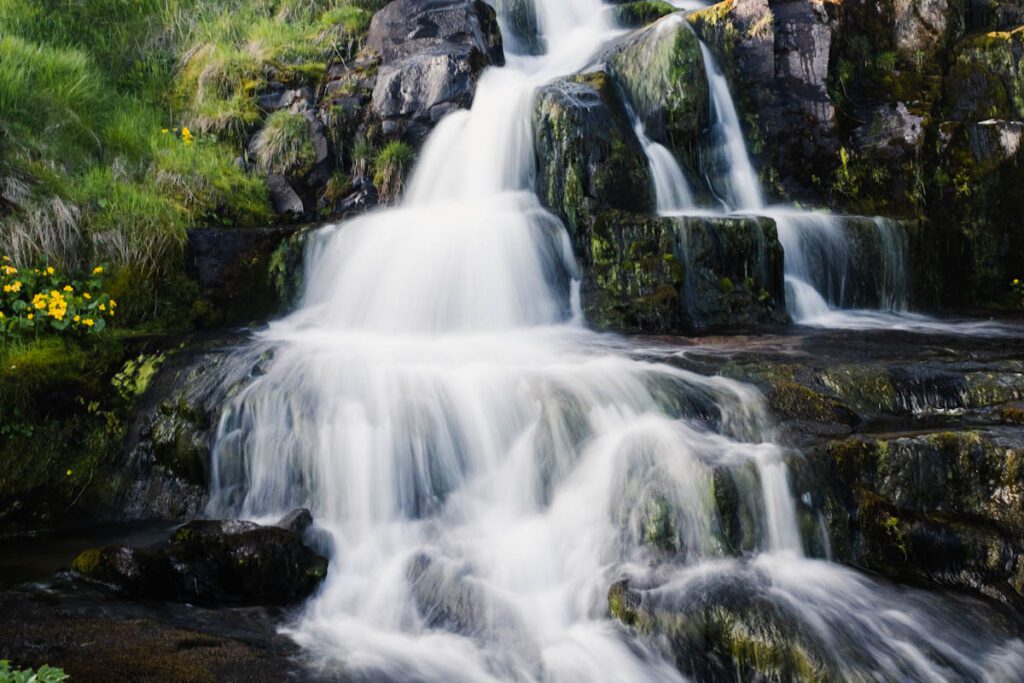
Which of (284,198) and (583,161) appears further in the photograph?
(284,198)

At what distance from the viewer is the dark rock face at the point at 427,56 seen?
899cm

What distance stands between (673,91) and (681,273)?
301 cm

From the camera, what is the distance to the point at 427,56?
30.0 feet

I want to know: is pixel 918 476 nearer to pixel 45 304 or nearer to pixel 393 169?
pixel 45 304

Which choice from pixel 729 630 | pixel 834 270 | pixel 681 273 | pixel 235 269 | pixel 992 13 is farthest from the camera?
pixel 992 13

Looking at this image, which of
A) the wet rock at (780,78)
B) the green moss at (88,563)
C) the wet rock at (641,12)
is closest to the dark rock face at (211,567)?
the green moss at (88,563)

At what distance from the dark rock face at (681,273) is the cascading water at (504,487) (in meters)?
0.51

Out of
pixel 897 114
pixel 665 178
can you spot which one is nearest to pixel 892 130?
pixel 897 114

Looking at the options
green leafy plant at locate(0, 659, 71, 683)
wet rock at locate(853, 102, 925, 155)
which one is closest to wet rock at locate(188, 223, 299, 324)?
green leafy plant at locate(0, 659, 71, 683)

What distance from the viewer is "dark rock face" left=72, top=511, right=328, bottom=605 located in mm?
3592

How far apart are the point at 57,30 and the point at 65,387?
6689mm

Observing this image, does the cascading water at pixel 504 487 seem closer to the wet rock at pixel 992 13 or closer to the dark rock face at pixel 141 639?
the dark rock face at pixel 141 639

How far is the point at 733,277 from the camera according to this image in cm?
696

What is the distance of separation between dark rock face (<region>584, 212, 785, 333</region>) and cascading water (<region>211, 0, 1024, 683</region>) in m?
0.51
